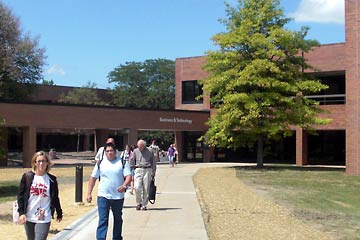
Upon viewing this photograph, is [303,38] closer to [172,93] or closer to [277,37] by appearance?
[277,37]

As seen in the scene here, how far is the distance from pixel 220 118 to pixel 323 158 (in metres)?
14.7

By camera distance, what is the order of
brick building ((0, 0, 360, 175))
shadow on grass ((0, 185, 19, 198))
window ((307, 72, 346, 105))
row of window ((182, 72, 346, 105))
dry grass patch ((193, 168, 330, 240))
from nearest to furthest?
dry grass patch ((193, 168, 330, 240))
shadow on grass ((0, 185, 19, 198))
brick building ((0, 0, 360, 175))
row of window ((182, 72, 346, 105))
window ((307, 72, 346, 105))

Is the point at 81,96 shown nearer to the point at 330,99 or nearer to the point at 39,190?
the point at 330,99

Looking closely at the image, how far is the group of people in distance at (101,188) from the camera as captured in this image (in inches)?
262

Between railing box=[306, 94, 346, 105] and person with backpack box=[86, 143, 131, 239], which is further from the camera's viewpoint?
railing box=[306, 94, 346, 105]

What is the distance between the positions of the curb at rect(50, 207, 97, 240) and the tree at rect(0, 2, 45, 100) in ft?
129

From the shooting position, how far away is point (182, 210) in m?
13.5

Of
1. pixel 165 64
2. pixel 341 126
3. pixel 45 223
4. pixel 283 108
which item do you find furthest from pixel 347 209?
pixel 165 64

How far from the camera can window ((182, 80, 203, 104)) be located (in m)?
54.5

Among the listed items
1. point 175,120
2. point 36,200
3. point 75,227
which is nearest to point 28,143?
point 175,120

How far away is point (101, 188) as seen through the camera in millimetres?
8641

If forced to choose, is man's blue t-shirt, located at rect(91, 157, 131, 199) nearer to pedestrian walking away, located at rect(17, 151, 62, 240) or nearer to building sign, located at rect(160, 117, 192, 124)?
pedestrian walking away, located at rect(17, 151, 62, 240)

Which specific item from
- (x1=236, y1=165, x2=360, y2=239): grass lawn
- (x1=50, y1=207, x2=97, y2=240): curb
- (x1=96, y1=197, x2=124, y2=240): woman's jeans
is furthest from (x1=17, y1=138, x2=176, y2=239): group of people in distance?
(x1=236, y1=165, x2=360, y2=239): grass lawn

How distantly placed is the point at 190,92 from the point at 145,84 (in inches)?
1340
